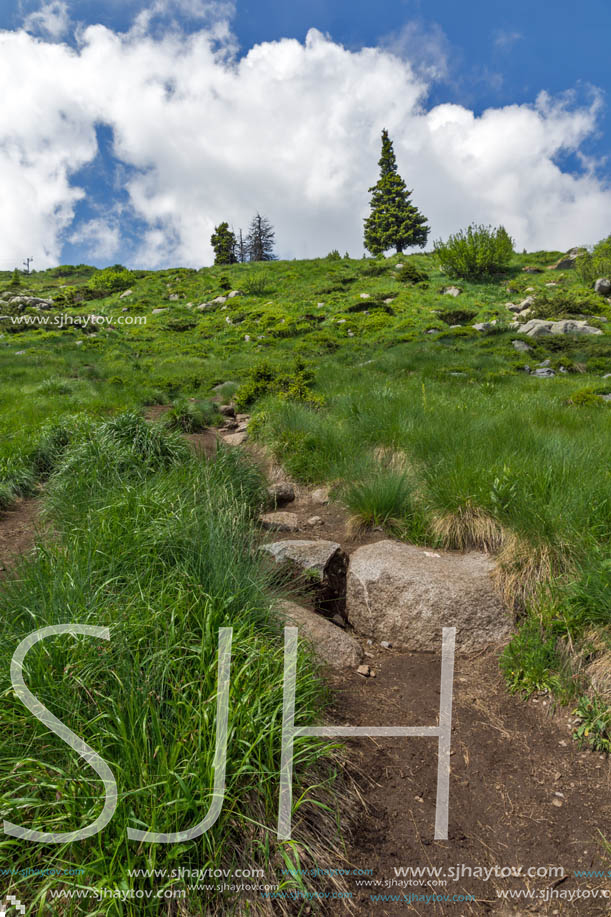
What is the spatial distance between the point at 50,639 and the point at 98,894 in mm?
997

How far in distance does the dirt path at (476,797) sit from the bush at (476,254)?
35.5 m

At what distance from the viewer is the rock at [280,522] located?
496cm

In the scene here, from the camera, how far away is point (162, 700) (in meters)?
2.04

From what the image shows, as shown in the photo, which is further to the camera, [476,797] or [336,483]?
[336,483]

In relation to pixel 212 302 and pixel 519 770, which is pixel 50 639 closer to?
pixel 519 770

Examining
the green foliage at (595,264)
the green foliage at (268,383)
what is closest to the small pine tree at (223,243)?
the green foliage at (595,264)

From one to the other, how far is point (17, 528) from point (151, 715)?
372 centimetres

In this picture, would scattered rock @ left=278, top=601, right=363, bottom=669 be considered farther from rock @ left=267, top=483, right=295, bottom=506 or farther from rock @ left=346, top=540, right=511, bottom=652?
rock @ left=267, top=483, right=295, bottom=506

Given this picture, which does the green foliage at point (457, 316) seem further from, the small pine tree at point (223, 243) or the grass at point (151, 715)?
the small pine tree at point (223, 243)

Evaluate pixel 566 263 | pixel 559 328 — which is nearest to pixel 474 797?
pixel 559 328

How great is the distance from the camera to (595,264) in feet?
99.2

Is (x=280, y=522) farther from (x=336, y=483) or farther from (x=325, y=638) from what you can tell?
(x=325, y=638)

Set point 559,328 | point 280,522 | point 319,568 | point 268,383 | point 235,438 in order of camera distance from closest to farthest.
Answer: point 319,568
point 280,522
point 235,438
point 268,383
point 559,328

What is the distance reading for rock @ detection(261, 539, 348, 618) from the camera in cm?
391
